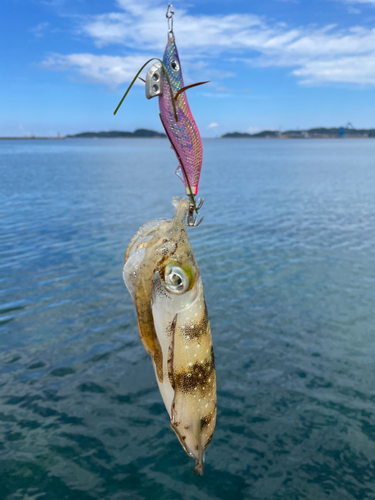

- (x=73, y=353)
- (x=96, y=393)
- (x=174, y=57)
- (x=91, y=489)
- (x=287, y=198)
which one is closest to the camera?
(x=174, y=57)

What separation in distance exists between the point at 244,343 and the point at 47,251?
13.6 m

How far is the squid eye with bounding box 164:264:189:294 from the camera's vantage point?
133 inches

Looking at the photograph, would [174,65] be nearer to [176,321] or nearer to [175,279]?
[175,279]

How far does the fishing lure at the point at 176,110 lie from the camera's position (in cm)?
339

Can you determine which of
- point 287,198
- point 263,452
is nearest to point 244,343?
point 263,452

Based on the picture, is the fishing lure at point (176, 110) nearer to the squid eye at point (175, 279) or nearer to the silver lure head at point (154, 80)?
the silver lure head at point (154, 80)

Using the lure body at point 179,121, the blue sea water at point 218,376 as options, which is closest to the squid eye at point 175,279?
the lure body at point 179,121

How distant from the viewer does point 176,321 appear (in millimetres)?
3568

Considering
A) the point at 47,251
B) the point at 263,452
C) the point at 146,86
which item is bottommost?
the point at 263,452

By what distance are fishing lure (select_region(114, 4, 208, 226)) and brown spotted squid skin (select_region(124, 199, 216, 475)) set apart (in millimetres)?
333

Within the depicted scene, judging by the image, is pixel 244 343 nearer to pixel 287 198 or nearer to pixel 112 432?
pixel 112 432

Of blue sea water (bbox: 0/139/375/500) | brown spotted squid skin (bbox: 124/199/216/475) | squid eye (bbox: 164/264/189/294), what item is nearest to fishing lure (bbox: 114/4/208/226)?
brown spotted squid skin (bbox: 124/199/216/475)

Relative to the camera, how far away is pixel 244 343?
1270 centimetres

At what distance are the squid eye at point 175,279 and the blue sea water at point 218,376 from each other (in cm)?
606
